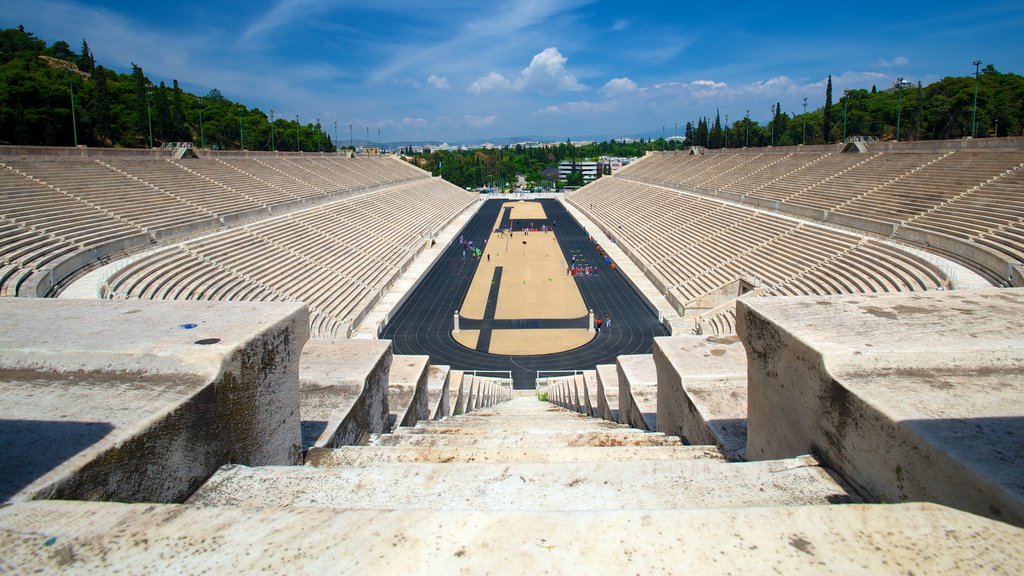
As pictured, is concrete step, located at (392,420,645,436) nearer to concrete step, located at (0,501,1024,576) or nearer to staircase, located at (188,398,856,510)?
staircase, located at (188,398,856,510)

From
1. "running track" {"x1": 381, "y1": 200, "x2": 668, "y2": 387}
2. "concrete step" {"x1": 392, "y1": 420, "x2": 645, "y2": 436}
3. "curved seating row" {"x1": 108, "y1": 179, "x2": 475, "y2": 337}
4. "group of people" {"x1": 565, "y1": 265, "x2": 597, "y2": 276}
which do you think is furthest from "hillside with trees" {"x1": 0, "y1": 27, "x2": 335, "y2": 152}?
"concrete step" {"x1": 392, "y1": 420, "x2": 645, "y2": 436}

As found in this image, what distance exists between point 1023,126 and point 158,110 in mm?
69130

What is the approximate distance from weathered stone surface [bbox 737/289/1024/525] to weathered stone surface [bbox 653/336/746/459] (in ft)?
1.91

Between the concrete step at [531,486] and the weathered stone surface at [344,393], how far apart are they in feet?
4.44

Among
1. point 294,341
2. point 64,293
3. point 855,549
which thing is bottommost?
point 64,293

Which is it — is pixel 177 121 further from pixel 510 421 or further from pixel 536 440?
pixel 536 440

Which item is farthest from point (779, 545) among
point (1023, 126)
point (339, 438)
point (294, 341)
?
point (1023, 126)

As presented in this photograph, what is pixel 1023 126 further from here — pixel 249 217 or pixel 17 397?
pixel 17 397

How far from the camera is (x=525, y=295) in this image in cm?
2692

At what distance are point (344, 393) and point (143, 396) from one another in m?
2.36

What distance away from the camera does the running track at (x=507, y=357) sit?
18.0 meters

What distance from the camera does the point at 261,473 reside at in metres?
2.73

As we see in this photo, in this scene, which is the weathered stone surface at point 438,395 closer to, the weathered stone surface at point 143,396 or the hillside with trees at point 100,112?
the weathered stone surface at point 143,396

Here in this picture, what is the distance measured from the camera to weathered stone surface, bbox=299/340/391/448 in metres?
4.30
